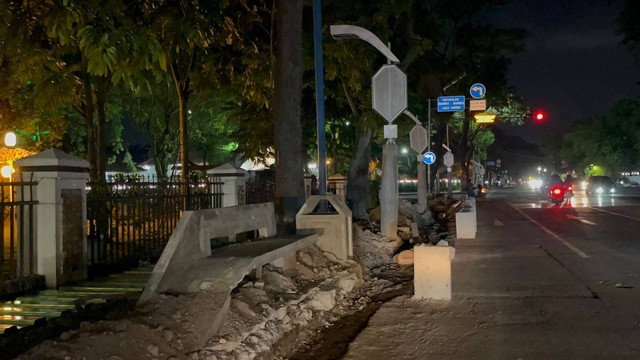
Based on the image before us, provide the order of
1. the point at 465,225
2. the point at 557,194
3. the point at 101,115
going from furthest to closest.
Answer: the point at 557,194
the point at 101,115
the point at 465,225

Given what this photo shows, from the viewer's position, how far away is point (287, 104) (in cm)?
1298

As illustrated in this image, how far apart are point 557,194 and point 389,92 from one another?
19.2 meters

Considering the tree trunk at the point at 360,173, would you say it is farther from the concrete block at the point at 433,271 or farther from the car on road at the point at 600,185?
the car on road at the point at 600,185

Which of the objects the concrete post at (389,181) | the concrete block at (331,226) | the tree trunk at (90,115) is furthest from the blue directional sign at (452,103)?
the concrete block at (331,226)

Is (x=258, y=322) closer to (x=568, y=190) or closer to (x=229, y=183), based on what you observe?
(x=229, y=183)

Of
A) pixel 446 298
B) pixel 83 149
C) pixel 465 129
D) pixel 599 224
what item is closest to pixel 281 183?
pixel 446 298

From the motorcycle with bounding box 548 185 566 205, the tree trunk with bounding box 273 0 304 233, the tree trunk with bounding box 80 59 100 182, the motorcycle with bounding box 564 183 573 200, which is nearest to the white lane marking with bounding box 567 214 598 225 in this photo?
the motorcycle with bounding box 548 185 566 205

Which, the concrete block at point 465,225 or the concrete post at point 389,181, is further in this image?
the concrete block at point 465,225

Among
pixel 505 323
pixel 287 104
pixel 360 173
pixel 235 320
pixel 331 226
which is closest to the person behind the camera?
pixel 235 320

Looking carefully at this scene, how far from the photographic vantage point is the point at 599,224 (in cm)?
1988

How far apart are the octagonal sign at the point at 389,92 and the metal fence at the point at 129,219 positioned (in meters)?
5.00

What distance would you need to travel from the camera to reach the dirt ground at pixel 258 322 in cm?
529

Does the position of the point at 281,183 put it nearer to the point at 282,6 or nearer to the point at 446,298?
the point at 282,6

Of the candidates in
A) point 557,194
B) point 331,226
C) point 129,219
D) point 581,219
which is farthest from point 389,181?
point 557,194
